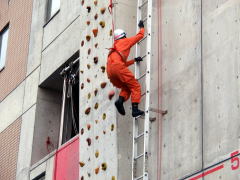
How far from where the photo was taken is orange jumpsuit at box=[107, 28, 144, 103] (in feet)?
36.1

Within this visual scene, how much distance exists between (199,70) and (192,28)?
0.80m

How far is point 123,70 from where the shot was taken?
11.0 metres

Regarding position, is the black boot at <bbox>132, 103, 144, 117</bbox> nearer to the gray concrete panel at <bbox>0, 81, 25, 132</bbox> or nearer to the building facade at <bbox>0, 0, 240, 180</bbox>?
the building facade at <bbox>0, 0, 240, 180</bbox>

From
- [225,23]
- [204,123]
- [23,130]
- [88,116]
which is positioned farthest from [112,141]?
[23,130]

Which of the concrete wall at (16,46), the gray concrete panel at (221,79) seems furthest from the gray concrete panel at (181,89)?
the concrete wall at (16,46)

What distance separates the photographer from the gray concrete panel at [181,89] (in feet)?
33.4

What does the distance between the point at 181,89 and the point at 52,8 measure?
7.70 metres

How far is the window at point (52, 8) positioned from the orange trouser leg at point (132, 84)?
254 inches

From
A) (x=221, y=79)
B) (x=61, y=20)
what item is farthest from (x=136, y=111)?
(x=61, y=20)

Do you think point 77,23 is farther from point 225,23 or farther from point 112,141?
point 225,23

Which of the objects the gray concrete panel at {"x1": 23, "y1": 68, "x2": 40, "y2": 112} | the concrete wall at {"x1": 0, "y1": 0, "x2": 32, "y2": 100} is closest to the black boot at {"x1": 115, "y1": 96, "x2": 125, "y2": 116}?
the gray concrete panel at {"x1": 23, "y1": 68, "x2": 40, "y2": 112}

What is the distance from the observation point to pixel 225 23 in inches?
396

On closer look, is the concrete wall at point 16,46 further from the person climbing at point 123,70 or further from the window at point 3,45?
the person climbing at point 123,70

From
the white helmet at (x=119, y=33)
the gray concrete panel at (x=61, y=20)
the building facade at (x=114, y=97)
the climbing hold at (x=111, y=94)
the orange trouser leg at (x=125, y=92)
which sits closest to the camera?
the building facade at (x=114, y=97)
